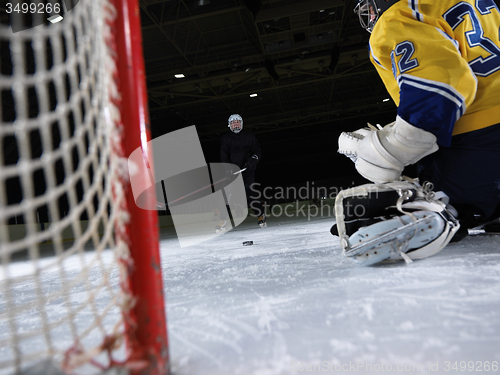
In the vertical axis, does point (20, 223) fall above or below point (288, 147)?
below

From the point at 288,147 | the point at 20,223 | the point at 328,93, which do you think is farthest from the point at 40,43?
the point at 288,147

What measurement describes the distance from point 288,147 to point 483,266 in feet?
36.3

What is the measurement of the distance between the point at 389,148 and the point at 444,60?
0.29 meters

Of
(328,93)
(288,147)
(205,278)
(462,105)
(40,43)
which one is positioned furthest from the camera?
(288,147)

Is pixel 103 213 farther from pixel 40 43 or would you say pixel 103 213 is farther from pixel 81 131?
pixel 40 43

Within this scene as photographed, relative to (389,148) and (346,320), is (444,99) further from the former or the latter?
(346,320)

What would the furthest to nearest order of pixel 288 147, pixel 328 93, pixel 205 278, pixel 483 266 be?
pixel 288 147, pixel 328 93, pixel 205 278, pixel 483 266

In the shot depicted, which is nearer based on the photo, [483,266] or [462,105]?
[483,266]

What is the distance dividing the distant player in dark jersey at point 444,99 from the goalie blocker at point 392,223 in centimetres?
10

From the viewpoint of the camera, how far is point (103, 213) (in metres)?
0.47

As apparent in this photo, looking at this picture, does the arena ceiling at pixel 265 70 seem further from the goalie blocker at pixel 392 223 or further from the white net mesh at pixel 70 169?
the white net mesh at pixel 70 169

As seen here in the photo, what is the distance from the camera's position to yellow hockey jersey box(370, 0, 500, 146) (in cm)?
94

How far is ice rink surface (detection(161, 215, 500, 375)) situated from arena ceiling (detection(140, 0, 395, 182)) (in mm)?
5348

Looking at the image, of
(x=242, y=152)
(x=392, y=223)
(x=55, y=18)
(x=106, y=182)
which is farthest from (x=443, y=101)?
(x=55, y=18)
